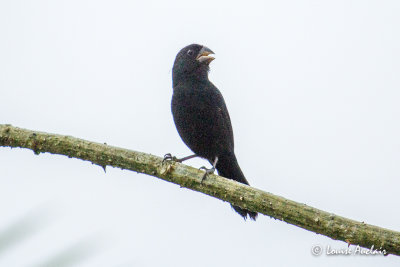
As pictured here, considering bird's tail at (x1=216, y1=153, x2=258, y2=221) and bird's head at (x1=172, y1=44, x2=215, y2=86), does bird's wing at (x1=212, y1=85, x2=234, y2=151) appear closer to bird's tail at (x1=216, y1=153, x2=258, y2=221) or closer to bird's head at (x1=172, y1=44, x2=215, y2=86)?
bird's tail at (x1=216, y1=153, x2=258, y2=221)

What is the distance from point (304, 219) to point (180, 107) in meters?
2.22

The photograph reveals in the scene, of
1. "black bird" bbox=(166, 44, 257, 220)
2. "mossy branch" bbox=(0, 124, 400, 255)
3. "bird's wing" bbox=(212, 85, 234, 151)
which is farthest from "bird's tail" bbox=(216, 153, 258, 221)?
"mossy branch" bbox=(0, 124, 400, 255)

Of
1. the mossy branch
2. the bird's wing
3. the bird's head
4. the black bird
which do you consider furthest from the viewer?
the bird's head

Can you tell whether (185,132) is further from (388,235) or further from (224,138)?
(388,235)

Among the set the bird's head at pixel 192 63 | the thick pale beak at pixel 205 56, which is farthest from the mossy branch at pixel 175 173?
the thick pale beak at pixel 205 56

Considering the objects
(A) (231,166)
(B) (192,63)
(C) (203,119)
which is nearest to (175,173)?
(C) (203,119)

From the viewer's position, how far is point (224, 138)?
5.25 metres

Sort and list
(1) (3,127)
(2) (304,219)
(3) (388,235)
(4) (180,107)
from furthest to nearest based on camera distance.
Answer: (4) (180,107) → (1) (3,127) → (2) (304,219) → (3) (388,235)

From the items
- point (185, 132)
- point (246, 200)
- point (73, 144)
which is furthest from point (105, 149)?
point (185, 132)

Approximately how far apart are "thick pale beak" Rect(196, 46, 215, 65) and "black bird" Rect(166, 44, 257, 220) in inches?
2.0

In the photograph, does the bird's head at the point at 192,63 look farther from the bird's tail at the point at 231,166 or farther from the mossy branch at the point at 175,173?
the mossy branch at the point at 175,173

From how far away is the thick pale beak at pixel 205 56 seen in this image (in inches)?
220

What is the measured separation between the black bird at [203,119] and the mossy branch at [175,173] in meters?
1.40

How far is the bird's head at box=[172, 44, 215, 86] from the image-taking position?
217 inches
